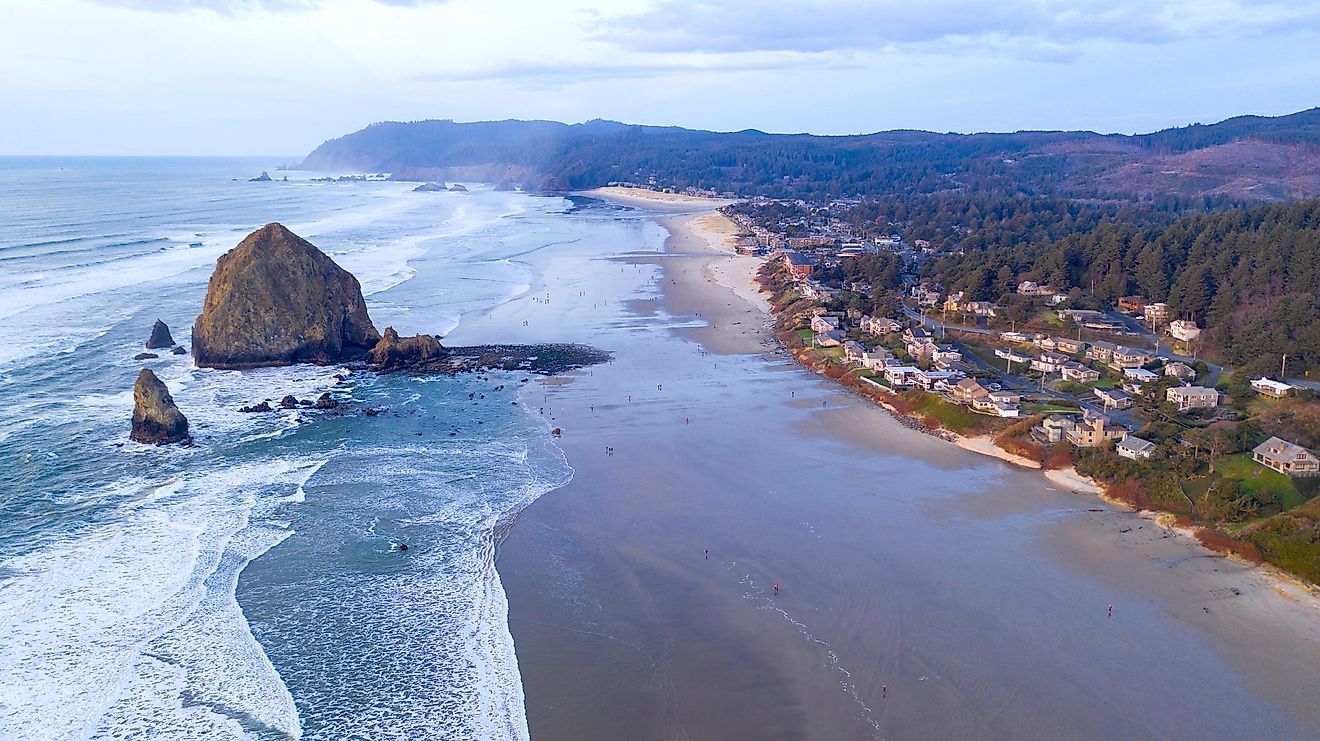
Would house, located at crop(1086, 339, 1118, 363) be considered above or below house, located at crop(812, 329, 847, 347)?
above

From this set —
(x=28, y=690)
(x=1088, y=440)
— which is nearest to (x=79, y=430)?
(x=28, y=690)

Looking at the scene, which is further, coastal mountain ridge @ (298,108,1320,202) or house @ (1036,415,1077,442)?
coastal mountain ridge @ (298,108,1320,202)

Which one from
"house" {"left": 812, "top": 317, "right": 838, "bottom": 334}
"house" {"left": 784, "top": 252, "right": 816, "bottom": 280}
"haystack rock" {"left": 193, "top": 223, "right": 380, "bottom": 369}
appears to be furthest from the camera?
"house" {"left": 784, "top": 252, "right": 816, "bottom": 280}

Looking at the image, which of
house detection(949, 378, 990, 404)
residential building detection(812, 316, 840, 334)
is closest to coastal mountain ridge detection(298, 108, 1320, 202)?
residential building detection(812, 316, 840, 334)

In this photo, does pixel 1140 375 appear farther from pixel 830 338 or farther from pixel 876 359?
pixel 830 338

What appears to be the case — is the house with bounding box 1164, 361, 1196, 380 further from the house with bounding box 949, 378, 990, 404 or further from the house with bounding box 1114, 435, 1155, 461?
the house with bounding box 1114, 435, 1155, 461

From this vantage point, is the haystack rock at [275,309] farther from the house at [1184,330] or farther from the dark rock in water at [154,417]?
the house at [1184,330]
